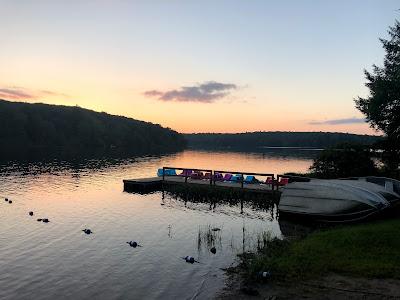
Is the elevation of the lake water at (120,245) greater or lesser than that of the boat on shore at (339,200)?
lesser

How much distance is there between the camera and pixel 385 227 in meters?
21.4

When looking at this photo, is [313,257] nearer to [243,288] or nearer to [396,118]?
[243,288]

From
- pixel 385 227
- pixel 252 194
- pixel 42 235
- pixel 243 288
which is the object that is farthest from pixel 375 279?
pixel 252 194

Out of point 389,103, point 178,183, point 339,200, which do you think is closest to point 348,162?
point 389,103

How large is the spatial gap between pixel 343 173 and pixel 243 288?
29.6 m

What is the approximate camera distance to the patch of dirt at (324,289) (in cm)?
1325

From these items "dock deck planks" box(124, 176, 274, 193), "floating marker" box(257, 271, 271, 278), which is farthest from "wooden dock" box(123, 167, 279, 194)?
"floating marker" box(257, 271, 271, 278)

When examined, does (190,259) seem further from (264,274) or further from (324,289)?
(324,289)

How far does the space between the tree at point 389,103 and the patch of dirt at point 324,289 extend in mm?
26045

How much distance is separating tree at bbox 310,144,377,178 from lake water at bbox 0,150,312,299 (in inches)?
424

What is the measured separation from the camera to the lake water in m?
16.4

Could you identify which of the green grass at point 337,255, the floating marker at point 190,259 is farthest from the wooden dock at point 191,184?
the floating marker at point 190,259

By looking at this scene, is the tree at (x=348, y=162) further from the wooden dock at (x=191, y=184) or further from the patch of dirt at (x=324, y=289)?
the patch of dirt at (x=324, y=289)

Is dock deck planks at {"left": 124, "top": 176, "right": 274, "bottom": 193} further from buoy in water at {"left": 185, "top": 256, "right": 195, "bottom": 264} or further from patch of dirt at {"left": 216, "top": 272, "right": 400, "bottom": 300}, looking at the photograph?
patch of dirt at {"left": 216, "top": 272, "right": 400, "bottom": 300}
